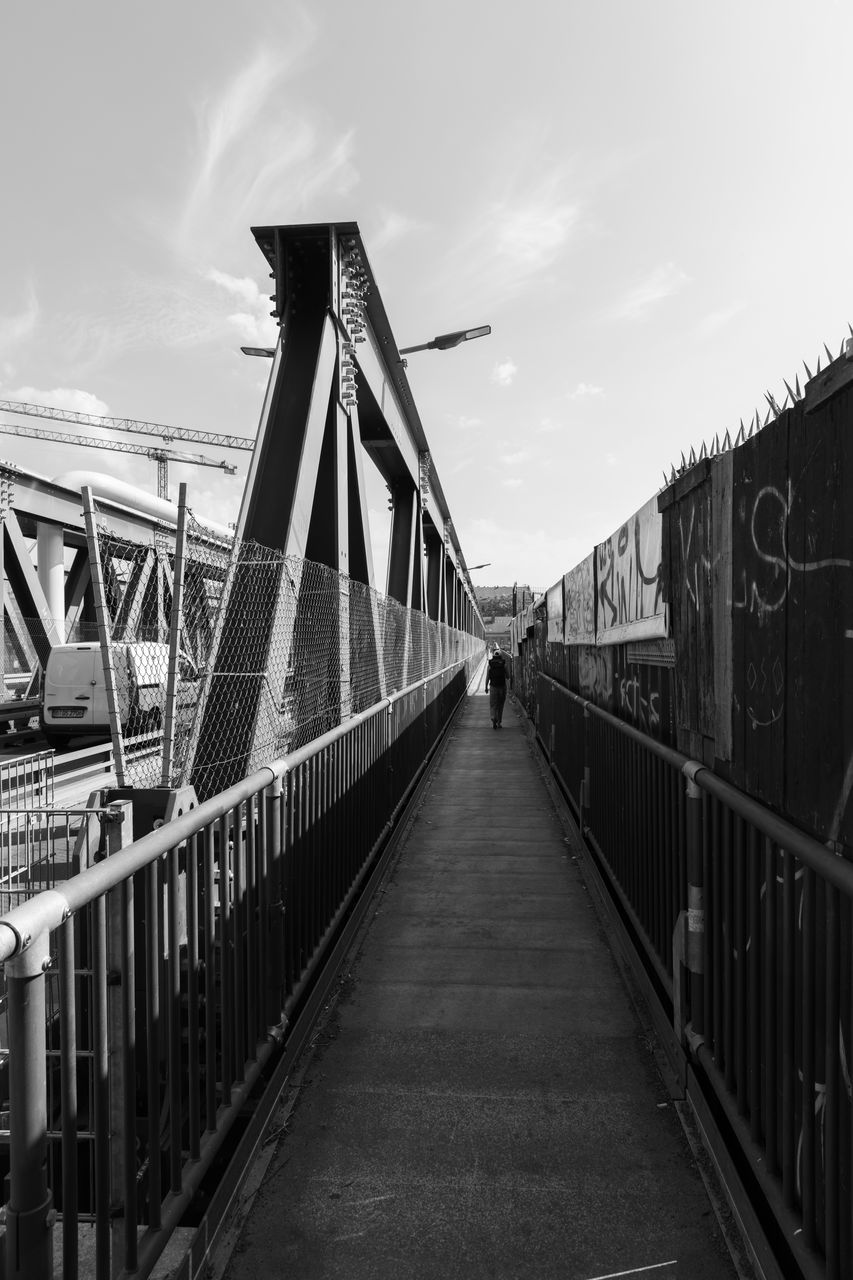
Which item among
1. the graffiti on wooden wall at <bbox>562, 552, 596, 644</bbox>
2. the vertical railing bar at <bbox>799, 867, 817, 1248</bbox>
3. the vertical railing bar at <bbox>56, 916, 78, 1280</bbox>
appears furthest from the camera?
the graffiti on wooden wall at <bbox>562, 552, 596, 644</bbox>

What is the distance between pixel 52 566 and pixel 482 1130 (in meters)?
23.8

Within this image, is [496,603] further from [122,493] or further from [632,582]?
[632,582]

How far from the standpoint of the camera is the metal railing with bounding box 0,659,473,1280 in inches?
63.9

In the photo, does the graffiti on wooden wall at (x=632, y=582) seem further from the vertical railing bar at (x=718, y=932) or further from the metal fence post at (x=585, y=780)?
the vertical railing bar at (x=718, y=932)

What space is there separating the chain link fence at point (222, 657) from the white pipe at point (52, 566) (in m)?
19.2

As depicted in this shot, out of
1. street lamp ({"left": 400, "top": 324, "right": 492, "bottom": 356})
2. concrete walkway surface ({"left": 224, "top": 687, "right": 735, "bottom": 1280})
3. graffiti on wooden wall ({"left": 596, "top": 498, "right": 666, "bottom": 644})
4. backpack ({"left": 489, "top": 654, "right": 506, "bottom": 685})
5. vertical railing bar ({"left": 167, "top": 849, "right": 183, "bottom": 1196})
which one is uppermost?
street lamp ({"left": 400, "top": 324, "right": 492, "bottom": 356})

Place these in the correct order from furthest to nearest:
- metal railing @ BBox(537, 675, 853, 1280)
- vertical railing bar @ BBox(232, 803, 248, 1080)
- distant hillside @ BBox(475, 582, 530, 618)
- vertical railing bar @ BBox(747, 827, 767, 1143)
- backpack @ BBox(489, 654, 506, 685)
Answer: distant hillside @ BBox(475, 582, 530, 618) → backpack @ BBox(489, 654, 506, 685) → vertical railing bar @ BBox(232, 803, 248, 1080) → vertical railing bar @ BBox(747, 827, 767, 1143) → metal railing @ BBox(537, 675, 853, 1280)

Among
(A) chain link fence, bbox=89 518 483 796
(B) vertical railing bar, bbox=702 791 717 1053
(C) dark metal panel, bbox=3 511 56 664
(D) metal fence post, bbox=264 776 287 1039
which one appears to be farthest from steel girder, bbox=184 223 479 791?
(C) dark metal panel, bbox=3 511 56 664

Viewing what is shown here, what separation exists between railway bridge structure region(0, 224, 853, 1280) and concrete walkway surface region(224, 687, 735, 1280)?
14 mm

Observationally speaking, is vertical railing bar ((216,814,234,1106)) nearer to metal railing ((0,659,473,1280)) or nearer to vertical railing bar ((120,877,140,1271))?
metal railing ((0,659,473,1280))

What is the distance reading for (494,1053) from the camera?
3637mm

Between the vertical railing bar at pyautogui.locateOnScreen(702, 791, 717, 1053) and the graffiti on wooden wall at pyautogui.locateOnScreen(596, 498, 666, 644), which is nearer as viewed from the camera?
the vertical railing bar at pyautogui.locateOnScreen(702, 791, 717, 1053)

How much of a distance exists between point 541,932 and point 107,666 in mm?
3132

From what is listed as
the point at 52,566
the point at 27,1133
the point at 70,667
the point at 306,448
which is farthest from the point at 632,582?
the point at 52,566
